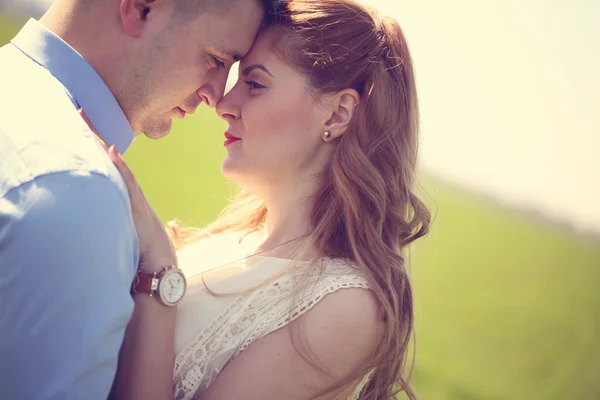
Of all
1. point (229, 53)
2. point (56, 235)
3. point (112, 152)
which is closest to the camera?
point (56, 235)

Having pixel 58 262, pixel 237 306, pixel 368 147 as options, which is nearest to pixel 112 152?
pixel 58 262

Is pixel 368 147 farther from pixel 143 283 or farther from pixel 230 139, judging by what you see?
pixel 143 283

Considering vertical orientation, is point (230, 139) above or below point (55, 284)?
below

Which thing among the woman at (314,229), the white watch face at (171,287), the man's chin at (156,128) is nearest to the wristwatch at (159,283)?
the white watch face at (171,287)

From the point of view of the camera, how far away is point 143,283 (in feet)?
4.54

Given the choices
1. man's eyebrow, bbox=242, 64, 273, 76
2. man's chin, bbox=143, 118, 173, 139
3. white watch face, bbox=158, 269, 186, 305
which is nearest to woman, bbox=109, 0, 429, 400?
man's eyebrow, bbox=242, 64, 273, 76

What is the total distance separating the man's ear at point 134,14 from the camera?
1.39 meters

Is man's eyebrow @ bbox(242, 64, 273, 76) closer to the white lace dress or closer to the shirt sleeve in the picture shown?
the white lace dress

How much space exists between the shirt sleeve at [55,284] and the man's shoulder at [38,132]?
0.08 feet

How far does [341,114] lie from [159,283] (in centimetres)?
90

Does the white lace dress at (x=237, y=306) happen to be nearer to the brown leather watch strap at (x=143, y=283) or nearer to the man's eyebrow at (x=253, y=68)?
the brown leather watch strap at (x=143, y=283)

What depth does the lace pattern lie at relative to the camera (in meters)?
1.68

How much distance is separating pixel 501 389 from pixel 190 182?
3380mm

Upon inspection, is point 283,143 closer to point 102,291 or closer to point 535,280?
point 102,291
